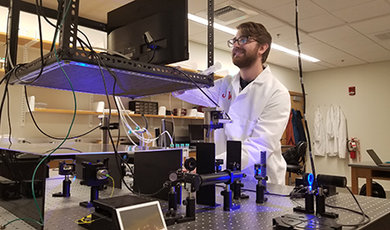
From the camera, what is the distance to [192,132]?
479 centimetres

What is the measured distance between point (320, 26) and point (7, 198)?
14.6 feet

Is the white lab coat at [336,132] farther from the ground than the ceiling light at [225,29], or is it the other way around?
the ceiling light at [225,29]

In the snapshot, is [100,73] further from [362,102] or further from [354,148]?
[362,102]

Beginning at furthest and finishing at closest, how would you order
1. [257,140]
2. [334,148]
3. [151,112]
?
[334,148], [151,112], [257,140]

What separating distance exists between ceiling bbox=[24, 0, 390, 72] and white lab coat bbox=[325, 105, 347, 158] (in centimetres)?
138

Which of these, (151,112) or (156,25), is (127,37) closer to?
(156,25)

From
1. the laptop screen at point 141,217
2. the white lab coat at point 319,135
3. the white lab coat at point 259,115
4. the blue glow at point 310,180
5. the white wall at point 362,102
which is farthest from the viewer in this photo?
the white lab coat at point 319,135

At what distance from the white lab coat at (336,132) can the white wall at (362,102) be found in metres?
0.14

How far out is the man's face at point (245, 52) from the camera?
6.47 feet

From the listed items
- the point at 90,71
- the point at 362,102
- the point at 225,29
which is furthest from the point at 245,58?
the point at 362,102

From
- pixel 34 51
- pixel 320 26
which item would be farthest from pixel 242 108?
pixel 320 26

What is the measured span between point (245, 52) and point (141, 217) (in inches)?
61.6

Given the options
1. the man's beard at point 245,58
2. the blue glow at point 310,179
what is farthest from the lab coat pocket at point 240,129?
the blue glow at point 310,179

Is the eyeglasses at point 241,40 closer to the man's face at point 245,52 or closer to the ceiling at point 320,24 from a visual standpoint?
the man's face at point 245,52
